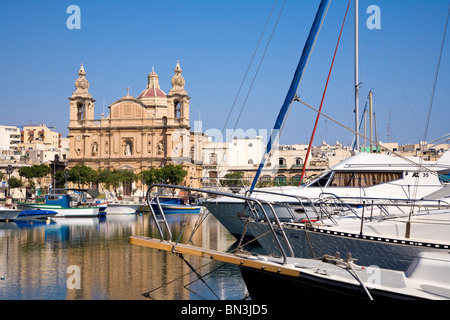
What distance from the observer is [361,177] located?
20.3m

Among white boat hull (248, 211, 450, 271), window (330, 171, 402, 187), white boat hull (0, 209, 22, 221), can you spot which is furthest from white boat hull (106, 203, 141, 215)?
white boat hull (248, 211, 450, 271)

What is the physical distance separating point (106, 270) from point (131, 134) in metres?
63.4

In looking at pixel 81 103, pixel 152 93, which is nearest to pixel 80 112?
pixel 81 103

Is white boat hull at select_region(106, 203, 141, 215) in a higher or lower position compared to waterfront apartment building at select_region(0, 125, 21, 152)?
lower

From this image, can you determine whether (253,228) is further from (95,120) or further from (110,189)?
(95,120)

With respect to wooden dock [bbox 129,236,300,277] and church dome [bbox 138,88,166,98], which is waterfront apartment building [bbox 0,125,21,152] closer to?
church dome [bbox 138,88,166,98]

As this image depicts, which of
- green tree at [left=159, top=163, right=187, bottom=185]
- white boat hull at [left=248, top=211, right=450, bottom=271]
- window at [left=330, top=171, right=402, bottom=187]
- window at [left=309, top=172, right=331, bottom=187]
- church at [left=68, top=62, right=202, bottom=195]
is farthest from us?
church at [left=68, top=62, right=202, bottom=195]

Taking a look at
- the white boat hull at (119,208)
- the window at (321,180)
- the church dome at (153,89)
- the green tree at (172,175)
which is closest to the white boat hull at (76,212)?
the white boat hull at (119,208)

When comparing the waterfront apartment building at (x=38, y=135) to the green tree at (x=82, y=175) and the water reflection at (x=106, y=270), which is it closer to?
the green tree at (x=82, y=175)

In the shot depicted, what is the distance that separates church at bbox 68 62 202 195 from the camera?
76.6m

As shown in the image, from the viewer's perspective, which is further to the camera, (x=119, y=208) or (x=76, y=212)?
(x=119, y=208)

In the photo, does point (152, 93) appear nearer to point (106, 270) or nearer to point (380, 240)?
point (106, 270)

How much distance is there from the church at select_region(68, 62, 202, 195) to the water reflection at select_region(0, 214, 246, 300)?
49.4 meters

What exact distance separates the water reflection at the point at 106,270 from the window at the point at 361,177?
504 cm
